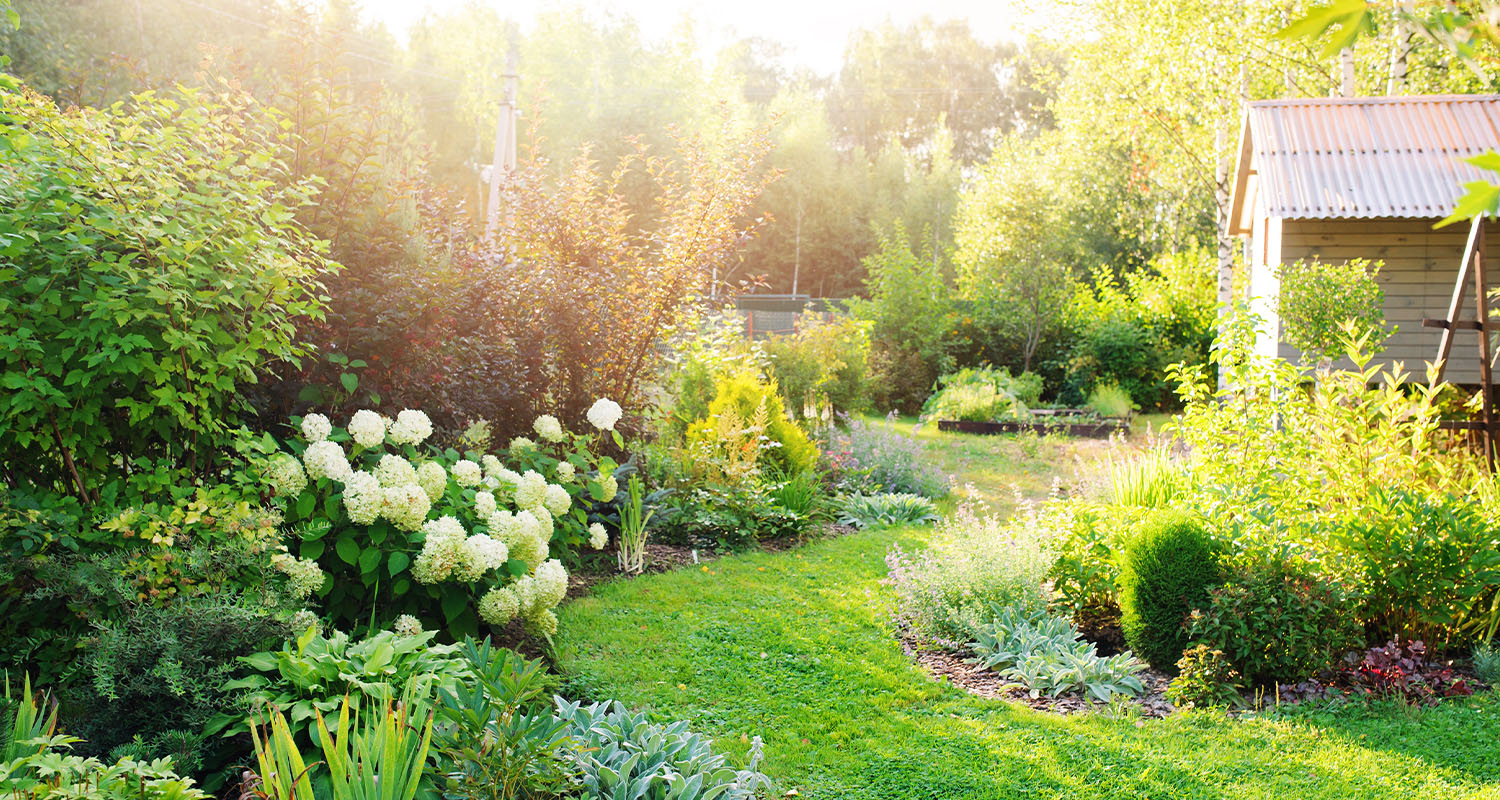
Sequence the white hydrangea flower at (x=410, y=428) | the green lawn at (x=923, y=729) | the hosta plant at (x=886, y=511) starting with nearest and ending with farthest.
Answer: the green lawn at (x=923, y=729)
the white hydrangea flower at (x=410, y=428)
the hosta plant at (x=886, y=511)

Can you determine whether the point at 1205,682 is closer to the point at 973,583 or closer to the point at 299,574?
the point at 973,583

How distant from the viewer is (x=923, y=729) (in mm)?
3646

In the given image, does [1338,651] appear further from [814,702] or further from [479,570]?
[479,570]

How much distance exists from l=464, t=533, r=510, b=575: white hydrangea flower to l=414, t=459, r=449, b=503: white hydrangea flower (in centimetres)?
41

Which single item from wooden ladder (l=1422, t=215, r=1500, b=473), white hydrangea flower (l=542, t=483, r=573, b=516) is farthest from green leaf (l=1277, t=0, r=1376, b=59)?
wooden ladder (l=1422, t=215, r=1500, b=473)

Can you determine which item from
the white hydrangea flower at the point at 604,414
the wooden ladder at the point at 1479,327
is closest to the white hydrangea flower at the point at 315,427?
the white hydrangea flower at the point at 604,414

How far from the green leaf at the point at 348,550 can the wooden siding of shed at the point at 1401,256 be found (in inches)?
335

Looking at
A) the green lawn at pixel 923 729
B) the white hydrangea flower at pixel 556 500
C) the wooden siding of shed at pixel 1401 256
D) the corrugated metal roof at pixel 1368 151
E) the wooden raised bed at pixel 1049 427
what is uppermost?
the corrugated metal roof at pixel 1368 151

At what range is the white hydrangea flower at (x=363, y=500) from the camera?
362cm

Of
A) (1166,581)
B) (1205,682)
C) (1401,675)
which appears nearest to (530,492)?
(1166,581)

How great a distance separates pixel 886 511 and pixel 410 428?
4.17m

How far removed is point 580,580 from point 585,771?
8.57 feet

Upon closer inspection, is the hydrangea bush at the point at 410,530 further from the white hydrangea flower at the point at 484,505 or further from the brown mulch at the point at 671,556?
the brown mulch at the point at 671,556

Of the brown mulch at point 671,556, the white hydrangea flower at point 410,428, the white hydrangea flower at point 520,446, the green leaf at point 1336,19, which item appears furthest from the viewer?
the brown mulch at point 671,556
